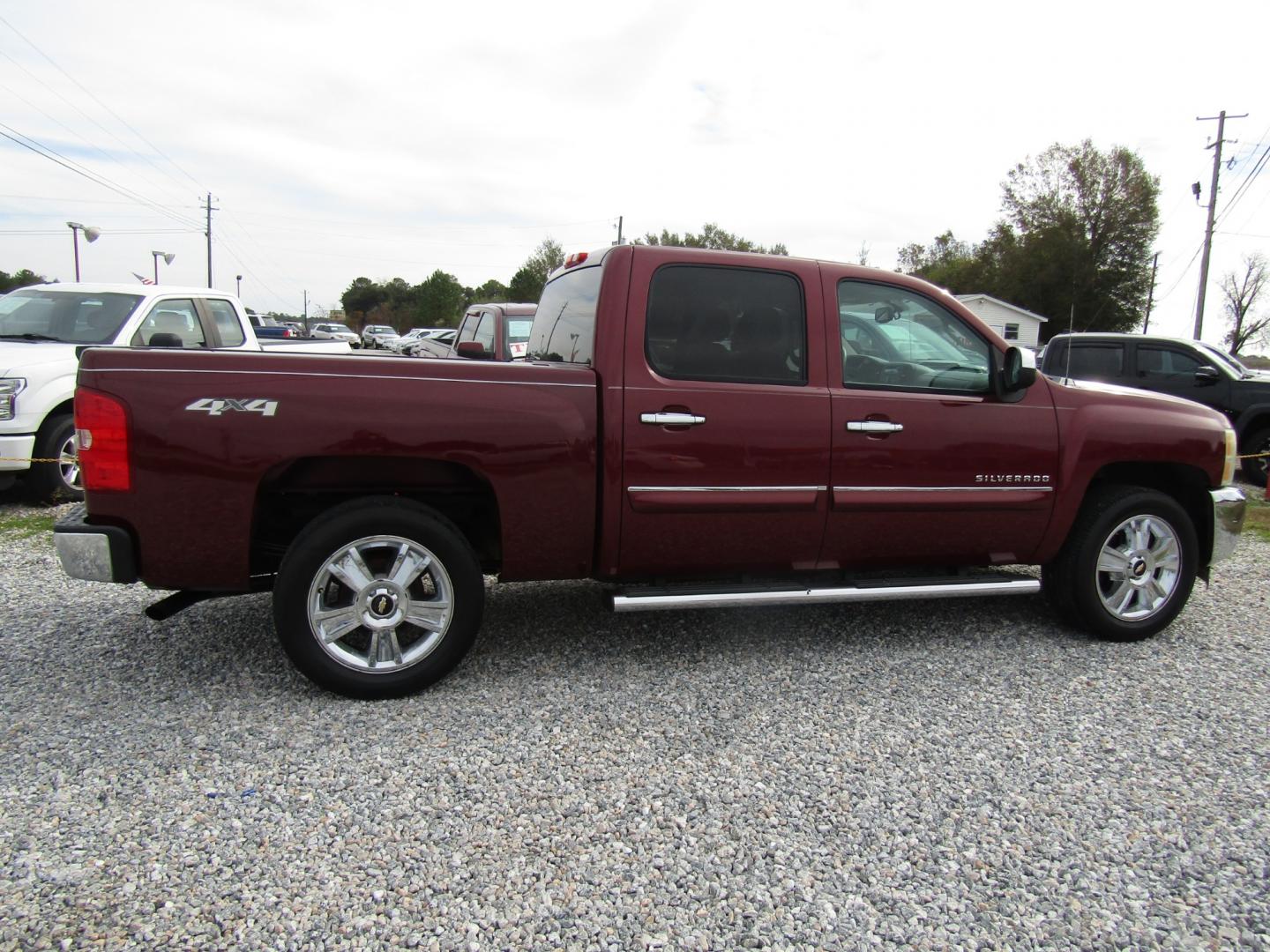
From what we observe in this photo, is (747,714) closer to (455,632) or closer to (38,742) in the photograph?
(455,632)

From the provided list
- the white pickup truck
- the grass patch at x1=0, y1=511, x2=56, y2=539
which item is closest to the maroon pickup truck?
the white pickup truck

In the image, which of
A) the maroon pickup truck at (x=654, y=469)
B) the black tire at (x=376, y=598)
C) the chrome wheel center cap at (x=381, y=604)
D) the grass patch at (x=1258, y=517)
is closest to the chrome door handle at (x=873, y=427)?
the maroon pickup truck at (x=654, y=469)

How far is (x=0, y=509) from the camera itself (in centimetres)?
731

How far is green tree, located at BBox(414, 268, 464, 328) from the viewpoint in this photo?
7462 cm

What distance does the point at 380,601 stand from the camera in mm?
3441

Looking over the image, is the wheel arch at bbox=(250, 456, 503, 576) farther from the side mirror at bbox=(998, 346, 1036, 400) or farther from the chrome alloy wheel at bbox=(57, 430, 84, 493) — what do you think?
the chrome alloy wheel at bbox=(57, 430, 84, 493)

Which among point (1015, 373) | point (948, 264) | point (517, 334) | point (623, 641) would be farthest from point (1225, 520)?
point (948, 264)

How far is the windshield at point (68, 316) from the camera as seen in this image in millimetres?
7539

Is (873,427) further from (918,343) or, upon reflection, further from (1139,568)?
(1139,568)

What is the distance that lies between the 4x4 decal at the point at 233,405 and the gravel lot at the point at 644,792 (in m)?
1.21

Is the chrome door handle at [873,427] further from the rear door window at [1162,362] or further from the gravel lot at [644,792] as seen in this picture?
the rear door window at [1162,362]

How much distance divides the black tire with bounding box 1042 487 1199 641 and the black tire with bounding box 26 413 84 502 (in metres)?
7.37

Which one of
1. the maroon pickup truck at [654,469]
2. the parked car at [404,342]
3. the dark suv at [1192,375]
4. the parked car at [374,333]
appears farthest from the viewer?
the parked car at [374,333]

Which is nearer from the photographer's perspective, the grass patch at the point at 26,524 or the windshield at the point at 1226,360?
the grass patch at the point at 26,524
